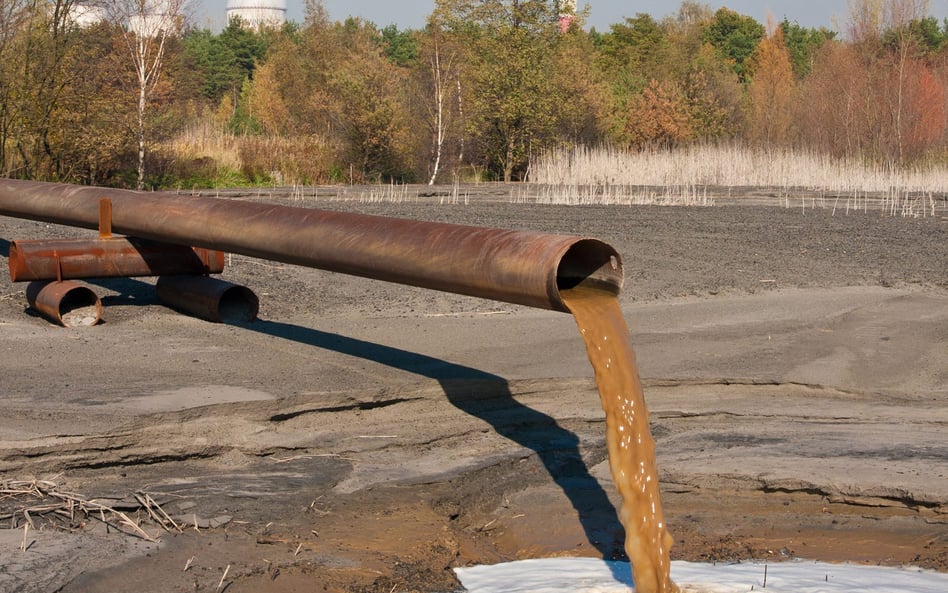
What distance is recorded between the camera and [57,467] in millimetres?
4723

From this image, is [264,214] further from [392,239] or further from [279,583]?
[279,583]

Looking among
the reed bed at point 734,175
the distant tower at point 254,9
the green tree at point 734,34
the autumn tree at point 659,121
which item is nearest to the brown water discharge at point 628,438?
the reed bed at point 734,175

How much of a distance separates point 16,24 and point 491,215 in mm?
11117

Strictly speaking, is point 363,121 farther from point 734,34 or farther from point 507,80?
point 734,34

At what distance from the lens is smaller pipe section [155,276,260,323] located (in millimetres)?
7816

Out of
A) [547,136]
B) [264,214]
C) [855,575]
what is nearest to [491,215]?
[264,214]

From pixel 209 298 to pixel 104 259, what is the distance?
774 mm

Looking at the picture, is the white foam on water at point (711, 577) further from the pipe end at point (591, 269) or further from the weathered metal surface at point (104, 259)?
the weathered metal surface at point (104, 259)

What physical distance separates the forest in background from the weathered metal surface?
599 inches

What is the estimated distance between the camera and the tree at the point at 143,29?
2403 centimetres

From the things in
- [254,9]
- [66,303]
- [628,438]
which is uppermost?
[254,9]

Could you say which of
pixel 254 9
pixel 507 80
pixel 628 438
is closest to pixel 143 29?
pixel 507 80

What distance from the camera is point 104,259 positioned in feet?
25.7

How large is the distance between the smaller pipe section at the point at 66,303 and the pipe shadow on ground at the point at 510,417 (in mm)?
979
